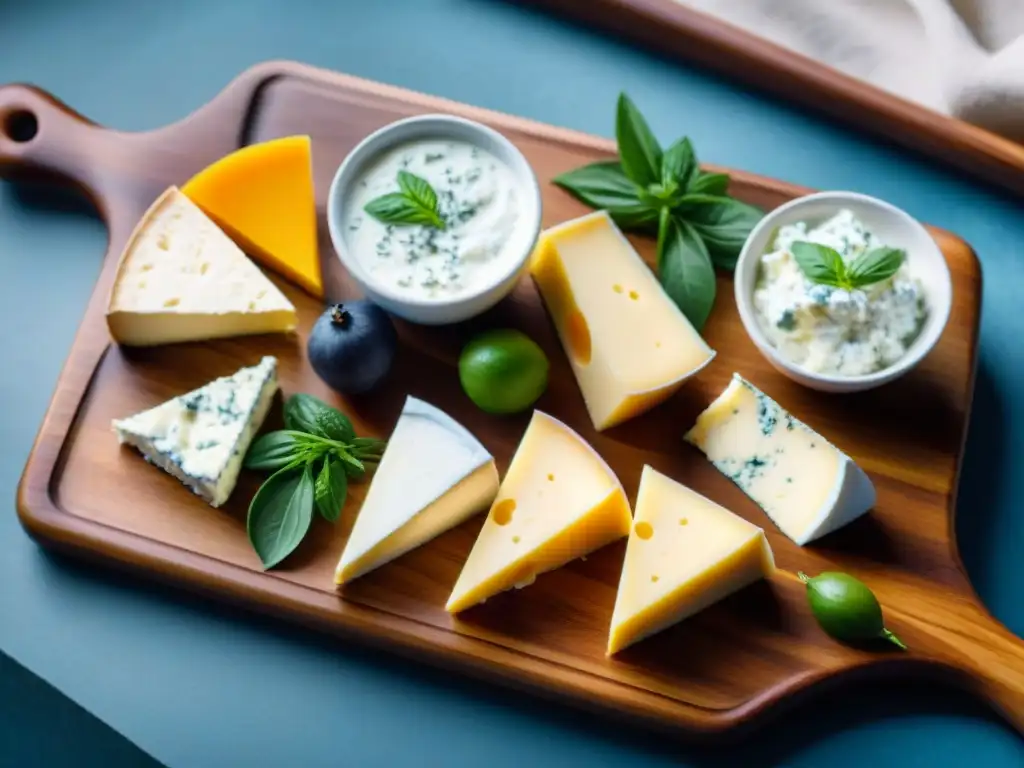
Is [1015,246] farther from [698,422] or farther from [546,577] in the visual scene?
→ [546,577]

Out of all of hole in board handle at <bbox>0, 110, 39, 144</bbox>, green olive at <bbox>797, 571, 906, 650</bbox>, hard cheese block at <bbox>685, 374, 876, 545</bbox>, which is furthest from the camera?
hole in board handle at <bbox>0, 110, 39, 144</bbox>

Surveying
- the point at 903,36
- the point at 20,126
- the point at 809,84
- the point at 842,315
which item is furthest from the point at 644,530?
the point at 20,126

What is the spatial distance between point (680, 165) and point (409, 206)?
0.59m

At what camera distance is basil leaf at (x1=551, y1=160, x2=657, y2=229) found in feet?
7.01

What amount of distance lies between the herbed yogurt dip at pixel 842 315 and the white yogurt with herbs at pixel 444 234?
512 mm

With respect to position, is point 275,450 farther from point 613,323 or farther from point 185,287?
point 613,323

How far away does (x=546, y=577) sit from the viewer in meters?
1.91

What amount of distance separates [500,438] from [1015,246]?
4.10 feet

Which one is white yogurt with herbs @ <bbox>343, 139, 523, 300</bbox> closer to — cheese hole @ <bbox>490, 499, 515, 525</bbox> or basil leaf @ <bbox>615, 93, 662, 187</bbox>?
basil leaf @ <bbox>615, 93, 662, 187</bbox>

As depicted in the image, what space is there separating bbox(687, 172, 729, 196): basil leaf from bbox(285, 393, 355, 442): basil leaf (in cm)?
85

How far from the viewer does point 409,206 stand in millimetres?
1894

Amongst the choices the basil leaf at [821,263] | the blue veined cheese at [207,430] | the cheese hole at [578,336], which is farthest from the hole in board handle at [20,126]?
the basil leaf at [821,263]

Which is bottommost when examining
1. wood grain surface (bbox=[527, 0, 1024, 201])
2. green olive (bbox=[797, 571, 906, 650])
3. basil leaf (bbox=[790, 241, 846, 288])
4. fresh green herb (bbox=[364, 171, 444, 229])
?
green olive (bbox=[797, 571, 906, 650])

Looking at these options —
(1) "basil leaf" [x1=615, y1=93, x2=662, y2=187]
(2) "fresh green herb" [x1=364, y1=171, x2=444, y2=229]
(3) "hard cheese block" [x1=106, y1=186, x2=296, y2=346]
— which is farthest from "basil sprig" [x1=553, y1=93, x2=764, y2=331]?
(3) "hard cheese block" [x1=106, y1=186, x2=296, y2=346]
